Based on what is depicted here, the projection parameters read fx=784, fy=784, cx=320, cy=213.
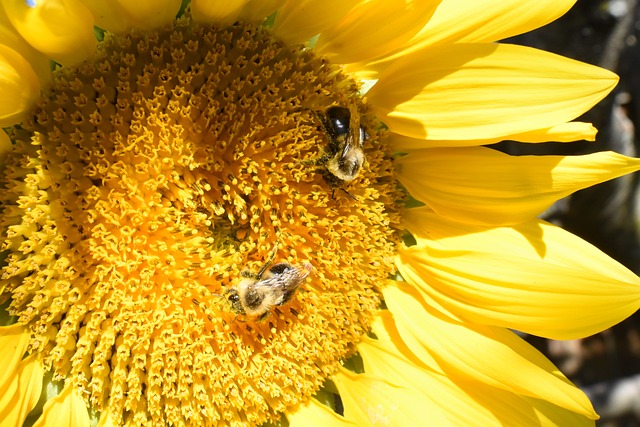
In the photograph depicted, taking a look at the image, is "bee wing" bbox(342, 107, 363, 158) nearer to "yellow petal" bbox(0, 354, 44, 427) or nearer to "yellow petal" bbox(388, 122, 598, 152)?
"yellow petal" bbox(388, 122, 598, 152)

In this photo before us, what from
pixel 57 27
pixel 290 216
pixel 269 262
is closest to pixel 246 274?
pixel 269 262

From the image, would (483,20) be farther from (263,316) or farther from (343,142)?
(263,316)

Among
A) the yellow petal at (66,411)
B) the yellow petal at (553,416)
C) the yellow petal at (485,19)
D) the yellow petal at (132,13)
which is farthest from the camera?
the yellow petal at (553,416)

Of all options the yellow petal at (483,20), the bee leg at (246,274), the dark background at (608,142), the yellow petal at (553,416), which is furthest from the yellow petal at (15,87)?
the dark background at (608,142)

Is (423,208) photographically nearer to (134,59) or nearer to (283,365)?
(283,365)

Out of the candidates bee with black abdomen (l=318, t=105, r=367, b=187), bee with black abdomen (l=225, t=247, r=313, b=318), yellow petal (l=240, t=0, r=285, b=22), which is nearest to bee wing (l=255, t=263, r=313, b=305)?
bee with black abdomen (l=225, t=247, r=313, b=318)

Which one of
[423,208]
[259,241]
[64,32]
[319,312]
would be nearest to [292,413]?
[319,312]

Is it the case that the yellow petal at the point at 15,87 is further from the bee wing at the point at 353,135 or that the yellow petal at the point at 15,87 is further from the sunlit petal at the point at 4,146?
the bee wing at the point at 353,135
